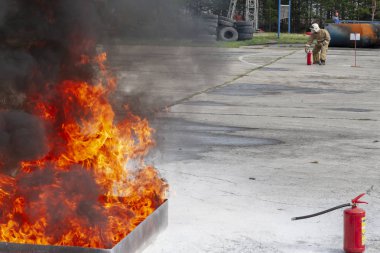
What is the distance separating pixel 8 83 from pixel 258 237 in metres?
2.53

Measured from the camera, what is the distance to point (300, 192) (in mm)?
7793

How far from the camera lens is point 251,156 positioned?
965cm

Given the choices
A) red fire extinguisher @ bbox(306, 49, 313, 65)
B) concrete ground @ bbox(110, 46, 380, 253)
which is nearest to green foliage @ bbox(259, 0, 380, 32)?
red fire extinguisher @ bbox(306, 49, 313, 65)

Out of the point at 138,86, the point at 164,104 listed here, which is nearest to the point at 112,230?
the point at 138,86

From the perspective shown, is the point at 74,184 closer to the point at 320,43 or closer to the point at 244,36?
the point at 320,43

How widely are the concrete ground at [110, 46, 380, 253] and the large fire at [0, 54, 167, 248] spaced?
0.41m

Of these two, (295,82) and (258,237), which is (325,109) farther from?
(258,237)

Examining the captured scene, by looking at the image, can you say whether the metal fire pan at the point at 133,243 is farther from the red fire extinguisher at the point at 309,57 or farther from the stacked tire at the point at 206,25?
the red fire extinguisher at the point at 309,57

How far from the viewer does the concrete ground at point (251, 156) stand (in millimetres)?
6344

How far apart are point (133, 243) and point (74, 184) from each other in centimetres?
66

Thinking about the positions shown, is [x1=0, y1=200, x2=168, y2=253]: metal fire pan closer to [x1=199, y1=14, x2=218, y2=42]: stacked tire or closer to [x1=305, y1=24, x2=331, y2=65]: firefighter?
[x1=199, y1=14, x2=218, y2=42]: stacked tire

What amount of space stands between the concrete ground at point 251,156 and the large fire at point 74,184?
1.33ft

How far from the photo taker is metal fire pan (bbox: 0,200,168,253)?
5164 mm

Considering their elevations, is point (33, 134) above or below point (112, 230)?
above
